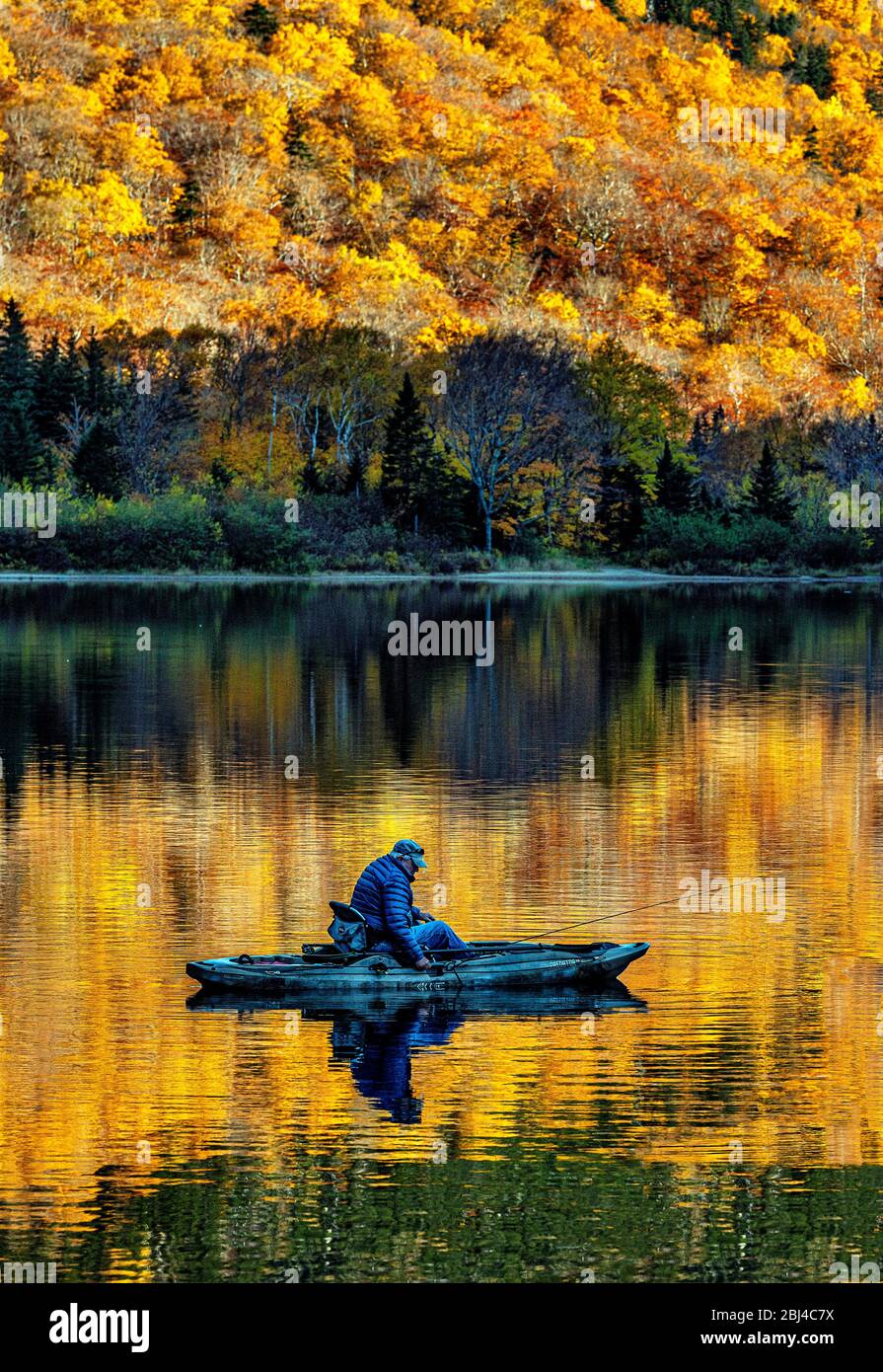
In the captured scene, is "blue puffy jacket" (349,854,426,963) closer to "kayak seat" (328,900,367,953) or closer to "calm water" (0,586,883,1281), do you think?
"kayak seat" (328,900,367,953)

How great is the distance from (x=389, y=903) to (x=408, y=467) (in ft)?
332

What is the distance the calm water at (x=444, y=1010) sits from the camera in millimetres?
17953

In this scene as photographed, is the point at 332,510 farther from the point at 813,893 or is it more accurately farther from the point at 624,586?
the point at 813,893

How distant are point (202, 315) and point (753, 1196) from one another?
161674mm

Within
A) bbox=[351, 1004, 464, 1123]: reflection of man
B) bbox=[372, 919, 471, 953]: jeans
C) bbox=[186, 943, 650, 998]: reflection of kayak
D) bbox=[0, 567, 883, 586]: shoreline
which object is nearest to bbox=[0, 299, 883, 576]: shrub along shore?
bbox=[0, 567, 883, 586]: shoreline

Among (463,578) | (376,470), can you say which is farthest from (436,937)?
(376,470)

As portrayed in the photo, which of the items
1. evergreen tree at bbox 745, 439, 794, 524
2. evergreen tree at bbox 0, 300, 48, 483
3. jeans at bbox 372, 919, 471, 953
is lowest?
jeans at bbox 372, 919, 471, 953

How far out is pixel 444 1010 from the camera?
24.3 metres

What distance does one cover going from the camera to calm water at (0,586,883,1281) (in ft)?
58.9

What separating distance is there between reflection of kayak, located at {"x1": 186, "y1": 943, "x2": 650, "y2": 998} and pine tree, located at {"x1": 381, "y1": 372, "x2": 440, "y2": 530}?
98.9 m

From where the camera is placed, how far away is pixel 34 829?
36.3 m
